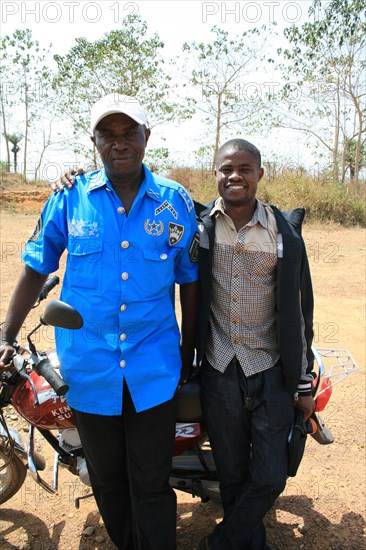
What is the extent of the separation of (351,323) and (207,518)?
327 cm

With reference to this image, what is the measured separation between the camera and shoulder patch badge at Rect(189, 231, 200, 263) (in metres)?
1.88

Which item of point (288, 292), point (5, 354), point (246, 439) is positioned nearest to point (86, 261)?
point (5, 354)

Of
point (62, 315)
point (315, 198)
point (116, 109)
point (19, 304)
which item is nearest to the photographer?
point (62, 315)

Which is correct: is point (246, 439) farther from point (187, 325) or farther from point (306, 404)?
point (187, 325)

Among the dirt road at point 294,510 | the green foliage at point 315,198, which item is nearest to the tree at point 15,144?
the green foliage at point 315,198

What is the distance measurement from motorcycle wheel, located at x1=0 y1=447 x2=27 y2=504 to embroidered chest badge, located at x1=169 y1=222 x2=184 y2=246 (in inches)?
53.6

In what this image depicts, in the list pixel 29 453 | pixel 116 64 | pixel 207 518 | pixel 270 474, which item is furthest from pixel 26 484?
pixel 116 64

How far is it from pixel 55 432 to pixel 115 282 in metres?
1.15

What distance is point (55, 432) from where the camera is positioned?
7.99ft

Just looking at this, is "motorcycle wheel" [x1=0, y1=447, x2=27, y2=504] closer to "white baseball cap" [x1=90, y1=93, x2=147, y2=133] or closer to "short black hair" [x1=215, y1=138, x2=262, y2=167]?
"white baseball cap" [x1=90, y1=93, x2=147, y2=133]

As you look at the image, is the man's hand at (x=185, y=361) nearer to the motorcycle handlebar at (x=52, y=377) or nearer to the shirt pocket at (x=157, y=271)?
the shirt pocket at (x=157, y=271)

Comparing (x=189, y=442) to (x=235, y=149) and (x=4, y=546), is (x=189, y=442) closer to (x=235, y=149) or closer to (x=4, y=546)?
(x=4, y=546)

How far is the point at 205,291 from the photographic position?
1.94 meters

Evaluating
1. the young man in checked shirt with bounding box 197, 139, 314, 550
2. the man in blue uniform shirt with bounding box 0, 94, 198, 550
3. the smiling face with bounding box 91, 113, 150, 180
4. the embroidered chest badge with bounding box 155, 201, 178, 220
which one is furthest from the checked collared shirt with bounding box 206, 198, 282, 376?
the smiling face with bounding box 91, 113, 150, 180
